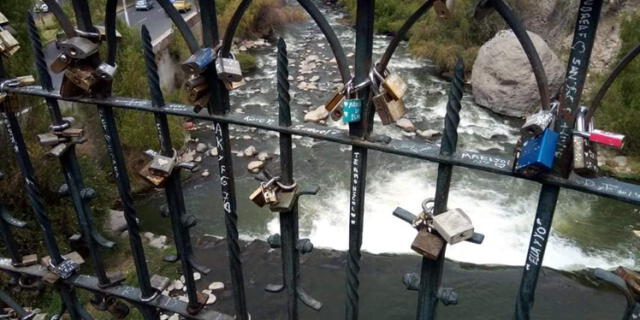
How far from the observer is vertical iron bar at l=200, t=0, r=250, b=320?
1.09m

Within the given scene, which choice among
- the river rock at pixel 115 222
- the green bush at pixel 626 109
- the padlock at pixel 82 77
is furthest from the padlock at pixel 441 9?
the green bush at pixel 626 109

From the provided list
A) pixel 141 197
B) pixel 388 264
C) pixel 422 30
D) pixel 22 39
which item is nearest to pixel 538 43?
pixel 422 30

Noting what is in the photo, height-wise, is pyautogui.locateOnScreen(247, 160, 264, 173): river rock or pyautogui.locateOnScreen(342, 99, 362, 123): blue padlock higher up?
pyautogui.locateOnScreen(342, 99, 362, 123): blue padlock

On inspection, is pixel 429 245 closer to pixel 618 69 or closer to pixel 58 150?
pixel 618 69

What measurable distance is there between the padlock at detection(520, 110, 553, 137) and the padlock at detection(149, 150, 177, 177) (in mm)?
850

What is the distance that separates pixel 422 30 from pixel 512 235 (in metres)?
7.88

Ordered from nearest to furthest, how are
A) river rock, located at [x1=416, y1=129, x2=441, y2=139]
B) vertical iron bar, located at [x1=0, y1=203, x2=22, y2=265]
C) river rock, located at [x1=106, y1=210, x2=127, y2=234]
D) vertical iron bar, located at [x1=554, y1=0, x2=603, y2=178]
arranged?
vertical iron bar, located at [x1=554, y1=0, x2=603, y2=178] → vertical iron bar, located at [x1=0, y1=203, x2=22, y2=265] → river rock, located at [x1=106, y1=210, x2=127, y2=234] → river rock, located at [x1=416, y1=129, x2=441, y2=139]

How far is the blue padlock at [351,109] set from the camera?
3.20 ft

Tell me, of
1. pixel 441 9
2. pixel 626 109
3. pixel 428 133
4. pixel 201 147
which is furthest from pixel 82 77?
pixel 626 109

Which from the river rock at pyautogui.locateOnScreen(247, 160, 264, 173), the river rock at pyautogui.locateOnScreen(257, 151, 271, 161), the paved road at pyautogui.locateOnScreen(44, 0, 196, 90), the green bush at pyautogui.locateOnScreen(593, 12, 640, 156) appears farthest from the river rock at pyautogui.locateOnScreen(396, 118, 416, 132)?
the paved road at pyautogui.locateOnScreen(44, 0, 196, 90)

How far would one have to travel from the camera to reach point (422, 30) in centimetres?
1294

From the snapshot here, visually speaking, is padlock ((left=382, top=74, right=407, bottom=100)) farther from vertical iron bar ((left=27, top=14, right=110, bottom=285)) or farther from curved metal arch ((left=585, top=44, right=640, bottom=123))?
vertical iron bar ((left=27, top=14, right=110, bottom=285))

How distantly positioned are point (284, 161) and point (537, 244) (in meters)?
0.59

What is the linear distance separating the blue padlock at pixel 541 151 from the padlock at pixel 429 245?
264mm
